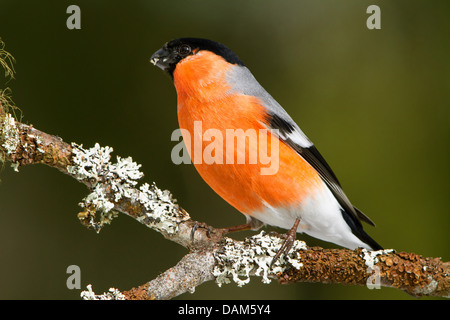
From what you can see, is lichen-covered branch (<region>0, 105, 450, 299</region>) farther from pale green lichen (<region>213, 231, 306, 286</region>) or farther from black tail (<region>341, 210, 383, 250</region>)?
black tail (<region>341, 210, 383, 250</region>)

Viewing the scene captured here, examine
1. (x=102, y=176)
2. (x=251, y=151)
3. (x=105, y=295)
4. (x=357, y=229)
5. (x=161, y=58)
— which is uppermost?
(x=161, y=58)

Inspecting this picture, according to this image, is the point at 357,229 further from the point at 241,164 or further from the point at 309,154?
the point at 241,164

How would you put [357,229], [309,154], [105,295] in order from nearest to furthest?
[105,295], [309,154], [357,229]

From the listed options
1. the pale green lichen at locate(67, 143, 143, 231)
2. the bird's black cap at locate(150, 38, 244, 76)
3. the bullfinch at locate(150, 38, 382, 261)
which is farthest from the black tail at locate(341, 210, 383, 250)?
the pale green lichen at locate(67, 143, 143, 231)

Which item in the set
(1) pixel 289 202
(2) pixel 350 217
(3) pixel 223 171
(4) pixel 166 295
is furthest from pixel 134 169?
(2) pixel 350 217

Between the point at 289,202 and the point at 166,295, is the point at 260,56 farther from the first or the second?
the point at 166,295

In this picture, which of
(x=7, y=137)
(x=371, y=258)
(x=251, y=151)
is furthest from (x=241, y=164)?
(x=7, y=137)
